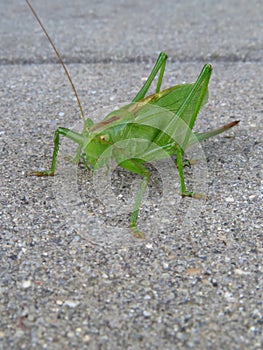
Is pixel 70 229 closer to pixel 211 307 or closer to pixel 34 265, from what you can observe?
pixel 34 265

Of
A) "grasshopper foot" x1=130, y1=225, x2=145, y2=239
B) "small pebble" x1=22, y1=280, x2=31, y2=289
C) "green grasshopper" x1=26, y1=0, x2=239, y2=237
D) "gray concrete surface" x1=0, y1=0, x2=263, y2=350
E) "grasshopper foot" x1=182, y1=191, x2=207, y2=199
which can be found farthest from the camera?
"grasshopper foot" x1=182, y1=191, x2=207, y2=199

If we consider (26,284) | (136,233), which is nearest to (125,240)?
(136,233)

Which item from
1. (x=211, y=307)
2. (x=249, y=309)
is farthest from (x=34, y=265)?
(x=249, y=309)

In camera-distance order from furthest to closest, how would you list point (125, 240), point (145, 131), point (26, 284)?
point (145, 131) → point (125, 240) → point (26, 284)

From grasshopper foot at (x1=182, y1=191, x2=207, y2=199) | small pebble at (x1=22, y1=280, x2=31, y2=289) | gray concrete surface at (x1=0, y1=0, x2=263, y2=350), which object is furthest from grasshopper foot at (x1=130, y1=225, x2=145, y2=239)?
small pebble at (x1=22, y1=280, x2=31, y2=289)

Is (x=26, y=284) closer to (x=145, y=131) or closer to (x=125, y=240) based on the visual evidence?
(x=125, y=240)

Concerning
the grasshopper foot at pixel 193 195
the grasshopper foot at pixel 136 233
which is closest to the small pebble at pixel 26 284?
the grasshopper foot at pixel 136 233

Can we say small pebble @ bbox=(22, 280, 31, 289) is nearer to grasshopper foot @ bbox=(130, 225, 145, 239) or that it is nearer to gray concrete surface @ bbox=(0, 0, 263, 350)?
gray concrete surface @ bbox=(0, 0, 263, 350)
